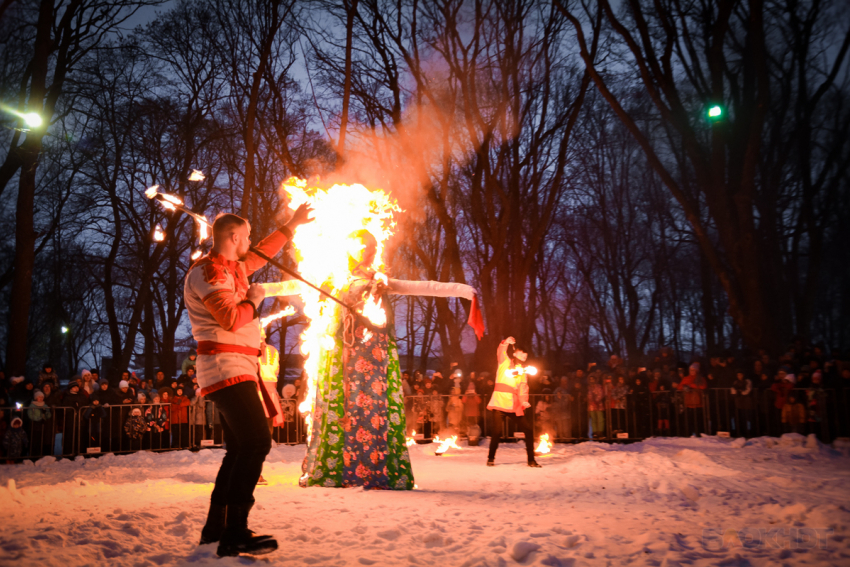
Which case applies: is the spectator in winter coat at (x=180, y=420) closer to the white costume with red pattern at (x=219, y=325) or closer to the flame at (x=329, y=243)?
the flame at (x=329, y=243)

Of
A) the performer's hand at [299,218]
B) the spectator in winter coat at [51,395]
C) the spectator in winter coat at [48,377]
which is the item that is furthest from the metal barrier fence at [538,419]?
the performer's hand at [299,218]

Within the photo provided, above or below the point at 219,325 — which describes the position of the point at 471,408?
below

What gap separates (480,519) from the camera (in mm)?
5254

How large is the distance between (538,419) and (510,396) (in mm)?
5000

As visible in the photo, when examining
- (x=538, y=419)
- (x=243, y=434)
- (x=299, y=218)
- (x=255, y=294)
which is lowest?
(x=538, y=419)

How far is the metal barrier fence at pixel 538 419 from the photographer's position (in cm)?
1202

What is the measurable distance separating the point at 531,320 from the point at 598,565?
18495mm

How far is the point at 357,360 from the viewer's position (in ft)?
23.9

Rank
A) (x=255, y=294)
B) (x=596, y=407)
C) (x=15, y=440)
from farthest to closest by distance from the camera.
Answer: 1. (x=596, y=407)
2. (x=15, y=440)
3. (x=255, y=294)

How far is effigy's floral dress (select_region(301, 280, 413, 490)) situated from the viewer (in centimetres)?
697

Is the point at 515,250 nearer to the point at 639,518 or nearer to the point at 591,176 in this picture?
the point at 591,176

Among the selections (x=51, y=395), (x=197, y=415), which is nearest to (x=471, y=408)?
Result: (x=197, y=415)

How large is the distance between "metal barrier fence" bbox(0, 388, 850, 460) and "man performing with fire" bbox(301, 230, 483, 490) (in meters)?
3.97

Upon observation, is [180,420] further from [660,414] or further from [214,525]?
[660,414]
